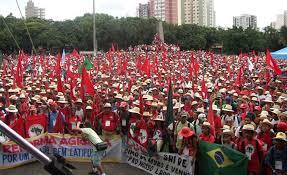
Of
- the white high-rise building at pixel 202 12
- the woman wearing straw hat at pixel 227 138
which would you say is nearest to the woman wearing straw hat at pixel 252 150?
the woman wearing straw hat at pixel 227 138

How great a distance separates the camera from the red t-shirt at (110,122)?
938 cm

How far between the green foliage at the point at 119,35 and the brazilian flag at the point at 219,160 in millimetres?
54823

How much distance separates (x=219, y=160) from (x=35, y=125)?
4.48 m

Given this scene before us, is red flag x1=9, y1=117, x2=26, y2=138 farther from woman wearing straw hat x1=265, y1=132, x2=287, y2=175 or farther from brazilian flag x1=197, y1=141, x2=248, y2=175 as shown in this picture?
woman wearing straw hat x1=265, y1=132, x2=287, y2=175

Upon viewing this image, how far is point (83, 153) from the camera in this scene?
378 inches

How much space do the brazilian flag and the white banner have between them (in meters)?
0.24

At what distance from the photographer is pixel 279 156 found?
21.2 feet

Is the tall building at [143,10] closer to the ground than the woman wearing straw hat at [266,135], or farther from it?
farther from it

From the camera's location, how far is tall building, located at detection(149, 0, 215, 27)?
15238cm

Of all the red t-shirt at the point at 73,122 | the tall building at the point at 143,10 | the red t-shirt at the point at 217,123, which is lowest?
the red t-shirt at the point at 73,122

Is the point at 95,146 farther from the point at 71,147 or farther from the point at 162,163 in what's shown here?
the point at 71,147

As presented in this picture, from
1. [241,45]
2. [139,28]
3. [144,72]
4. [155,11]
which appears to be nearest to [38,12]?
[155,11]

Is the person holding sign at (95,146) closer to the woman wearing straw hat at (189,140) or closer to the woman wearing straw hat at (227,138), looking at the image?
the woman wearing straw hat at (189,140)

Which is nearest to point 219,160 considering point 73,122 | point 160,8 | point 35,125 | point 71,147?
point 71,147
